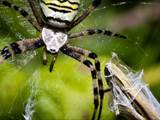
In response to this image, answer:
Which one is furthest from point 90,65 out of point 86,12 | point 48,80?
point 48,80

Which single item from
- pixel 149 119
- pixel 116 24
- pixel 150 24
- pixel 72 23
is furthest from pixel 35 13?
pixel 149 119

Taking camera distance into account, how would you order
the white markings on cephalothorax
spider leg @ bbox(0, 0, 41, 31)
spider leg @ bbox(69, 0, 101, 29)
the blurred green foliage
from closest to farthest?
1. the blurred green foliage
2. spider leg @ bbox(0, 0, 41, 31)
3. spider leg @ bbox(69, 0, 101, 29)
4. the white markings on cephalothorax

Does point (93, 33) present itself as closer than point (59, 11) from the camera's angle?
No

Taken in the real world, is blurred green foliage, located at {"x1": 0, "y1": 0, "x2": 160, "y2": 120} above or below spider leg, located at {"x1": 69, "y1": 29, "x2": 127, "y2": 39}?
above

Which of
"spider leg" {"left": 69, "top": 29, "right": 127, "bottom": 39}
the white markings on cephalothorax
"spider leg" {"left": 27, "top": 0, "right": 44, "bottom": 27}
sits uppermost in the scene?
"spider leg" {"left": 27, "top": 0, "right": 44, "bottom": 27}

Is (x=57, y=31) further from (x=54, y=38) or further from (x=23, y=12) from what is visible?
(x=23, y=12)

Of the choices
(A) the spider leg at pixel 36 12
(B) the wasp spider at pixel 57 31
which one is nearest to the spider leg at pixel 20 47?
(B) the wasp spider at pixel 57 31

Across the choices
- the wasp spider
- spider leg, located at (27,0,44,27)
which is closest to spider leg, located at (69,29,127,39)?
the wasp spider

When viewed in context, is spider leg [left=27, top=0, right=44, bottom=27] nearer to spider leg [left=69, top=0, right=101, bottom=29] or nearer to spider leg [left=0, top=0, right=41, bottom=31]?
spider leg [left=0, top=0, right=41, bottom=31]

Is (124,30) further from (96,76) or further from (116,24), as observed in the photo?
(96,76)
